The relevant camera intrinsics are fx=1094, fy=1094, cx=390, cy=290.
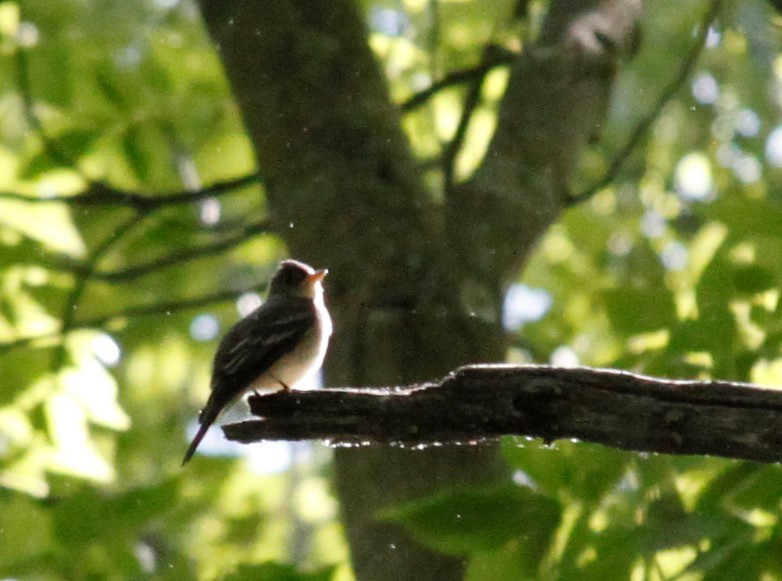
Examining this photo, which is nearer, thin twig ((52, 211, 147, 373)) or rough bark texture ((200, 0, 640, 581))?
rough bark texture ((200, 0, 640, 581))

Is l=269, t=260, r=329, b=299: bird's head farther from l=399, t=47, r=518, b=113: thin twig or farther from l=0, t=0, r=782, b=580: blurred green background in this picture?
l=399, t=47, r=518, b=113: thin twig

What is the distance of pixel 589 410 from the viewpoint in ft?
7.77

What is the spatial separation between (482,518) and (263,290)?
129 inches

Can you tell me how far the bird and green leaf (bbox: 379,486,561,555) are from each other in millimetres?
1537

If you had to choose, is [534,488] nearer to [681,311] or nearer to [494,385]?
[494,385]

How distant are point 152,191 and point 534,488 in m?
3.97

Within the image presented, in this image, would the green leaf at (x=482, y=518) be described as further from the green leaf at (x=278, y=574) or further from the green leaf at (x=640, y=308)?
the green leaf at (x=640, y=308)

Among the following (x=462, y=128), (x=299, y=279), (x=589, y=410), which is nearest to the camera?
(x=589, y=410)

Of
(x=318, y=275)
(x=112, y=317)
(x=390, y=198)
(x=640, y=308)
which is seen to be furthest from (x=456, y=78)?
(x=640, y=308)

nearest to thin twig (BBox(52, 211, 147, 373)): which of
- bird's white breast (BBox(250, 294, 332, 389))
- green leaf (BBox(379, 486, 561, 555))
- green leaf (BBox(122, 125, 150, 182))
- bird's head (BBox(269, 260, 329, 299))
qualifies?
green leaf (BBox(122, 125, 150, 182))

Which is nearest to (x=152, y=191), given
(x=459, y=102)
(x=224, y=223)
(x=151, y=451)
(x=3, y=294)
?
(x=224, y=223)

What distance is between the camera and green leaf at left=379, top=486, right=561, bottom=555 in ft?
9.34

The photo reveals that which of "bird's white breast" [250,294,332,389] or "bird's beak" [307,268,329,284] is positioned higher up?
"bird's beak" [307,268,329,284]

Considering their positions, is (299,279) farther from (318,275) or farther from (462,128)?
(462,128)
